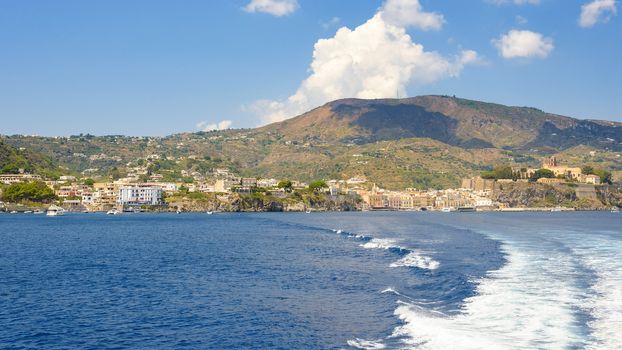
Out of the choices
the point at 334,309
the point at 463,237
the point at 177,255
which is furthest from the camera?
the point at 463,237

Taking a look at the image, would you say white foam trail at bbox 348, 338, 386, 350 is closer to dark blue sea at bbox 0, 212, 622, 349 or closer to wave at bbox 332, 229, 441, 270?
dark blue sea at bbox 0, 212, 622, 349

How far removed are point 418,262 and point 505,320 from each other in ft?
84.9

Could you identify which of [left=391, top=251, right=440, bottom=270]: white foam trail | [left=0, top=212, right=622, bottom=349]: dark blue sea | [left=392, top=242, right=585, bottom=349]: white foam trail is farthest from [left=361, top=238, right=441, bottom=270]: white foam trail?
[left=392, top=242, right=585, bottom=349]: white foam trail

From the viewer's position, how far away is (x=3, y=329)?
31078 mm

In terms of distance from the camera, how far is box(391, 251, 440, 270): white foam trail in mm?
53919

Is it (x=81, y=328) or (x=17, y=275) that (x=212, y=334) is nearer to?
(x=81, y=328)

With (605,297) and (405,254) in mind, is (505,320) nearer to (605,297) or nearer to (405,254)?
(605,297)

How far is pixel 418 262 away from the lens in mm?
57000

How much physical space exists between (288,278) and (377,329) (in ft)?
59.7

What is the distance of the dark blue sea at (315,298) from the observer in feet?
95.3

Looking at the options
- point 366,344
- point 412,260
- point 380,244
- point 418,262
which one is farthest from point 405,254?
point 366,344

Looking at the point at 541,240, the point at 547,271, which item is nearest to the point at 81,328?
the point at 547,271

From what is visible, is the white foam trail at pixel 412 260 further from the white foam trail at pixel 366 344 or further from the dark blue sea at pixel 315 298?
the white foam trail at pixel 366 344

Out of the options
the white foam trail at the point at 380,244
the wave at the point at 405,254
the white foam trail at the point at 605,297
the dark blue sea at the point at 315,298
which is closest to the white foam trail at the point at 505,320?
the dark blue sea at the point at 315,298
